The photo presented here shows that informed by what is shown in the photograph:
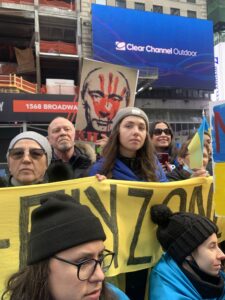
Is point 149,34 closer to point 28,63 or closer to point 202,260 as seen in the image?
point 28,63

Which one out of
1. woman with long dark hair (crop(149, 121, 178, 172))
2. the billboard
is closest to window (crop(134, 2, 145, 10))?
the billboard

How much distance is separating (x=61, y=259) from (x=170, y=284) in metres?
0.93

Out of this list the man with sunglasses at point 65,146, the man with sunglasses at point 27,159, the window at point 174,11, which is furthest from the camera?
the window at point 174,11

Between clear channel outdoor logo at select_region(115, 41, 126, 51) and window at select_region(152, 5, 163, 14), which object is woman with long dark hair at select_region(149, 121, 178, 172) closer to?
clear channel outdoor logo at select_region(115, 41, 126, 51)

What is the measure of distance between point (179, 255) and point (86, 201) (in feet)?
2.21

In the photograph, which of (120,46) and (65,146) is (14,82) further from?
(65,146)

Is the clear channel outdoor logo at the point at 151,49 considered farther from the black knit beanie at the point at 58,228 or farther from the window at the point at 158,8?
the black knit beanie at the point at 58,228

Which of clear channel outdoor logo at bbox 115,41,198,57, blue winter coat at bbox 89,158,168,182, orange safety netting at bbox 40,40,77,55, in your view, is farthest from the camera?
clear channel outdoor logo at bbox 115,41,198,57

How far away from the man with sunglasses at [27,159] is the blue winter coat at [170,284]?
94cm

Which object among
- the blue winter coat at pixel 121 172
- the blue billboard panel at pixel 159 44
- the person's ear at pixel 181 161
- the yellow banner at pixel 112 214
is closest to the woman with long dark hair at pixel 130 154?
the blue winter coat at pixel 121 172

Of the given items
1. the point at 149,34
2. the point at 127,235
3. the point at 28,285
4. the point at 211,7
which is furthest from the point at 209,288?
the point at 211,7

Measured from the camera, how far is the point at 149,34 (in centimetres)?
2680

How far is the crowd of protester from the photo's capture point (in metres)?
1.38

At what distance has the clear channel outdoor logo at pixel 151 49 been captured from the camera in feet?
84.4
